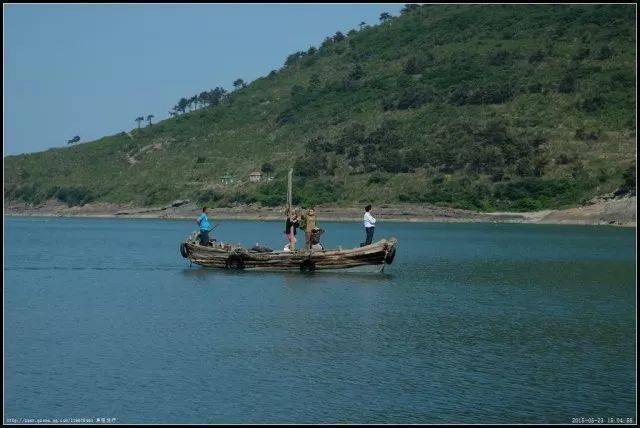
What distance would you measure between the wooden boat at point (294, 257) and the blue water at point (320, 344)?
458mm

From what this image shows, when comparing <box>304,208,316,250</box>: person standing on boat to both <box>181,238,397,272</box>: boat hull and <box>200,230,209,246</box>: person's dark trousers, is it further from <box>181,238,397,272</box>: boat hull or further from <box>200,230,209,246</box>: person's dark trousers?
<box>200,230,209,246</box>: person's dark trousers

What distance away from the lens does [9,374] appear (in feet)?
66.4

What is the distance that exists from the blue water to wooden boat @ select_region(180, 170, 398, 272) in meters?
0.46

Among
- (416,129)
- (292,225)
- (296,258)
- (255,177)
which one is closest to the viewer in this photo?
(296,258)

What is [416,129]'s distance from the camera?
115125mm

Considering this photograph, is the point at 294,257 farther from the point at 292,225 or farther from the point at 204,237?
the point at 204,237

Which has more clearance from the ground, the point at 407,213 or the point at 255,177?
the point at 255,177

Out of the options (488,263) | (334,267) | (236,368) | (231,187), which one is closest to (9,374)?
(236,368)

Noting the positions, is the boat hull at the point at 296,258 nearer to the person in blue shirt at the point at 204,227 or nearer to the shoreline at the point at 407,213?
the person in blue shirt at the point at 204,227

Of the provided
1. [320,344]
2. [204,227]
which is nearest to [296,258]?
[204,227]

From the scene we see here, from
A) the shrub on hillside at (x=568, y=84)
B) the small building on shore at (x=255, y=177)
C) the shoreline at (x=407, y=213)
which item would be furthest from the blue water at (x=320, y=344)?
the small building on shore at (x=255, y=177)

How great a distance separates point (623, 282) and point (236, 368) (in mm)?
22894

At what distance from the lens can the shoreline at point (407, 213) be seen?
8712 cm

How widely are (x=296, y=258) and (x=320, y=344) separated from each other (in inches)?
618
